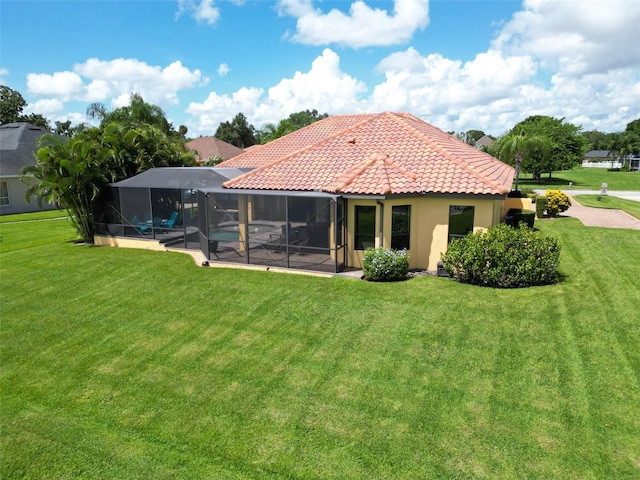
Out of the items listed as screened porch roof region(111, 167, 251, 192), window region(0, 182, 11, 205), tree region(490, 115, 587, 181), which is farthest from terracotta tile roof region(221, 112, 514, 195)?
tree region(490, 115, 587, 181)

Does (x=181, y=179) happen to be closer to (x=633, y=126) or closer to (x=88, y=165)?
(x=88, y=165)

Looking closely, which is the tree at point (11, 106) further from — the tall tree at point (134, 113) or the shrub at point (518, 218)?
the shrub at point (518, 218)

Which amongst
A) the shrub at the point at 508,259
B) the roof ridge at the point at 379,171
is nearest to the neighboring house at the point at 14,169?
the roof ridge at the point at 379,171

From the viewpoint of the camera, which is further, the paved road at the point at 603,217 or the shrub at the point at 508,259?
the paved road at the point at 603,217

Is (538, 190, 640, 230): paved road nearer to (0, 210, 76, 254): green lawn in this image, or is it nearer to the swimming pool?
the swimming pool

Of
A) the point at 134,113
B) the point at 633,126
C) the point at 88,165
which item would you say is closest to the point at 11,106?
the point at 134,113

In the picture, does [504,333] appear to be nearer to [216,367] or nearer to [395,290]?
[395,290]
